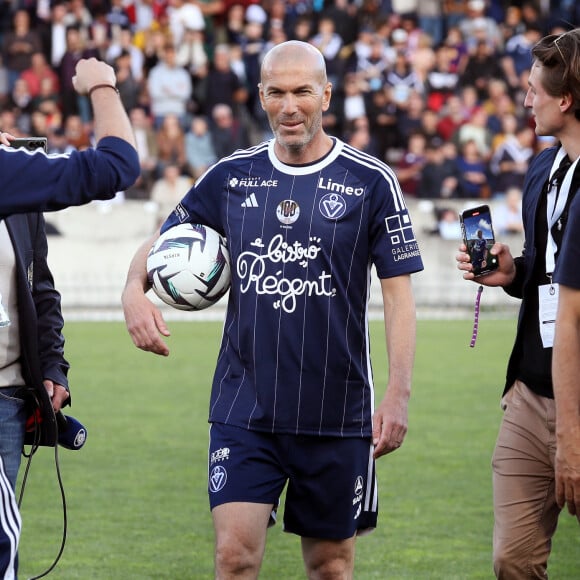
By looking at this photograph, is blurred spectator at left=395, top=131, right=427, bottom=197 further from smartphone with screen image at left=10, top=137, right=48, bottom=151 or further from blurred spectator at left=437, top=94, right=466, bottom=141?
smartphone with screen image at left=10, top=137, right=48, bottom=151

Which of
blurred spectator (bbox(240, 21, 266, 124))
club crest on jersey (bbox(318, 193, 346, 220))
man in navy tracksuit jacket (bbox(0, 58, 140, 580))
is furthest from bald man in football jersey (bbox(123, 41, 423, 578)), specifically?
blurred spectator (bbox(240, 21, 266, 124))

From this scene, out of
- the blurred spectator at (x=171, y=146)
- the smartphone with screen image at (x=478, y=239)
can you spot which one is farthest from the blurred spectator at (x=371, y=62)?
the smartphone with screen image at (x=478, y=239)

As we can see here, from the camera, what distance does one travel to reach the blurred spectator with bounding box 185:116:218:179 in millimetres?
23125

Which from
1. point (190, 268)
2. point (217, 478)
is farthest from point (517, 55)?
point (217, 478)

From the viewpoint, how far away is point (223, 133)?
23.5 metres

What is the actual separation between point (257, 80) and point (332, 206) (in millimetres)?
19799

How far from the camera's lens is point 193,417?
1270cm

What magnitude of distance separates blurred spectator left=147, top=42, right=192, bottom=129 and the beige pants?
19.6 meters

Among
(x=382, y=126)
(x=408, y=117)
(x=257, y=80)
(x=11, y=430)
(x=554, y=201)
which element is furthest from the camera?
(x=257, y=80)

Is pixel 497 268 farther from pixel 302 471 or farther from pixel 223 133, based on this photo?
pixel 223 133

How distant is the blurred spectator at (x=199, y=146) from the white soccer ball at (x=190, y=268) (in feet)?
57.1

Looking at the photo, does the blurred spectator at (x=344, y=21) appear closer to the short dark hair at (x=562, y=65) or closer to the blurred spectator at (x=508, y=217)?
the blurred spectator at (x=508, y=217)

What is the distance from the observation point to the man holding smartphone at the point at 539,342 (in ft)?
17.7

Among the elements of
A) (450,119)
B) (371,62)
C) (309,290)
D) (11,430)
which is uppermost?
(371,62)
